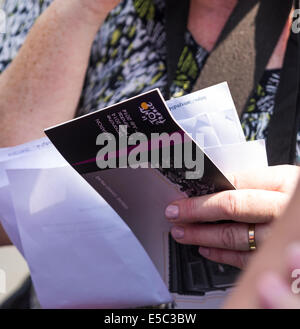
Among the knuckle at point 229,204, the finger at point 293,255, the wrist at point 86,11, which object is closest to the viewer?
the finger at point 293,255

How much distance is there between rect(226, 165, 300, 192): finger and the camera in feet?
2.26

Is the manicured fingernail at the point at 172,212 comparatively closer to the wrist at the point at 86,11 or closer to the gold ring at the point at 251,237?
the gold ring at the point at 251,237

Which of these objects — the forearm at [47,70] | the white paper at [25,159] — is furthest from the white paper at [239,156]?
the forearm at [47,70]

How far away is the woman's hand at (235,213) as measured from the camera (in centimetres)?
66

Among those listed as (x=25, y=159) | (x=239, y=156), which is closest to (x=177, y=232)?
(x=239, y=156)

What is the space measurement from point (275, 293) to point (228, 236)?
46 cm

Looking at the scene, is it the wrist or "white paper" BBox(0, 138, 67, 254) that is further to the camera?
the wrist

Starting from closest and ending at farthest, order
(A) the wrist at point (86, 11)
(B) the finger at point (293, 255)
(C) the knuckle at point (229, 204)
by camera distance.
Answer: (B) the finger at point (293, 255) → (C) the knuckle at point (229, 204) → (A) the wrist at point (86, 11)

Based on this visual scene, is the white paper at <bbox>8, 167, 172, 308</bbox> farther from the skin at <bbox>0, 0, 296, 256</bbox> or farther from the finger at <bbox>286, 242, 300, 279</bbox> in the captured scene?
the finger at <bbox>286, 242, 300, 279</bbox>

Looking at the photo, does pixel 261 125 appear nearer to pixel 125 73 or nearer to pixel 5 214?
pixel 125 73

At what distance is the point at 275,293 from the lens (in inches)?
9.4

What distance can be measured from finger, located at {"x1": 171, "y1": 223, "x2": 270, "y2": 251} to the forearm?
43 centimetres

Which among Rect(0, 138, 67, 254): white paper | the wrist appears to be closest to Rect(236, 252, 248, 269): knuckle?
Rect(0, 138, 67, 254): white paper

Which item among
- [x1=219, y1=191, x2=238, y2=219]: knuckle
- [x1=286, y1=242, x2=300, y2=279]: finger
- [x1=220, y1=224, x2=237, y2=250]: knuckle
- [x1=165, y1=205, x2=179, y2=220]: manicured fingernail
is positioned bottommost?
[x1=220, y1=224, x2=237, y2=250]: knuckle
